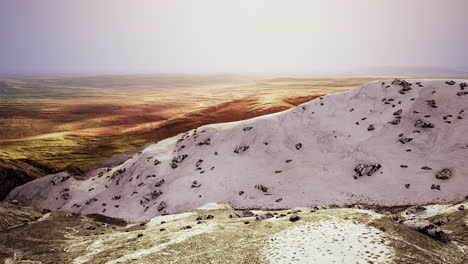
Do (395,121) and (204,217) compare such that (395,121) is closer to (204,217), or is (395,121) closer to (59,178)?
(204,217)

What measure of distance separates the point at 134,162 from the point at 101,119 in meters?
80.3

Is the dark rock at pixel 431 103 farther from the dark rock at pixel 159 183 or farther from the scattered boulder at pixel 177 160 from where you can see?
the dark rock at pixel 159 183

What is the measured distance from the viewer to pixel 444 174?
27.3 metres

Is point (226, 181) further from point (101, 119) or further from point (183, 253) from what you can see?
point (101, 119)

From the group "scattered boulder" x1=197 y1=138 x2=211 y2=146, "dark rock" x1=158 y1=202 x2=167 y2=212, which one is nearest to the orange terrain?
"scattered boulder" x1=197 y1=138 x2=211 y2=146

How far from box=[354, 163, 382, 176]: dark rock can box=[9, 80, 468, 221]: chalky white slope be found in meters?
0.51

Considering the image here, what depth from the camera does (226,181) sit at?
33.2 meters

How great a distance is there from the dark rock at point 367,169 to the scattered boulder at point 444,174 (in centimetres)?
543

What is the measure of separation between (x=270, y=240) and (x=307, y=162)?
19.8m

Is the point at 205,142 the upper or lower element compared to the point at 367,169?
upper

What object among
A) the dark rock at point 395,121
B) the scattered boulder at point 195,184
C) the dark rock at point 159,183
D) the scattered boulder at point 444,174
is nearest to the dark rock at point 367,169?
the scattered boulder at point 444,174

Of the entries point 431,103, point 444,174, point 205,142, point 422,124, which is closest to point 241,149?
point 205,142

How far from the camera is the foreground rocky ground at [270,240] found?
13.7 metres

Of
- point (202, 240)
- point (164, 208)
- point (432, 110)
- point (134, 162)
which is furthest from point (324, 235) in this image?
point (134, 162)
